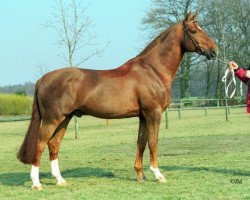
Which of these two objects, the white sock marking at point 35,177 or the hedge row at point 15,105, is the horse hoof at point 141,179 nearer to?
the white sock marking at point 35,177

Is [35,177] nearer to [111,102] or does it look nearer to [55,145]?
[55,145]

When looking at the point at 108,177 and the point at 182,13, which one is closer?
the point at 108,177

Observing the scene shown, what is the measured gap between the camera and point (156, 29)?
169 feet

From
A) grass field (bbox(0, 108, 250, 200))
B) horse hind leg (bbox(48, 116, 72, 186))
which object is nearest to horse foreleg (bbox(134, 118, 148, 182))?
grass field (bbox(0, 108, 250, 200))

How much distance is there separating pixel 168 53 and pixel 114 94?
1.27m

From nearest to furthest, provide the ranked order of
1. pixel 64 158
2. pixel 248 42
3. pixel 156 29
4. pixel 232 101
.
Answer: pixel 64 158, pixel 232 101, pixel 156 29, pixel 248 42

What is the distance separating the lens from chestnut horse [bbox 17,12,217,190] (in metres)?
8.76

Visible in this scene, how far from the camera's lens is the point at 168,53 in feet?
30.4

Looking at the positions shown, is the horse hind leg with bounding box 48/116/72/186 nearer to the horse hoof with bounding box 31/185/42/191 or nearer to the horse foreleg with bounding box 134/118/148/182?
the horse hoof with bounding box 31/185/42/191

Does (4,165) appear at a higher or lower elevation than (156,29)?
lower

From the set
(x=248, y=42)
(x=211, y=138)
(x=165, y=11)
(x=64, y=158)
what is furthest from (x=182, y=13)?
(x=64, y=158)

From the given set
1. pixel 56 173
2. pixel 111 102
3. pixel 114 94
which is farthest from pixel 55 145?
pixel 114 94

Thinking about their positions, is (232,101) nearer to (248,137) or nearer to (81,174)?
(248,137)

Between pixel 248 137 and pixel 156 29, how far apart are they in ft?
114
